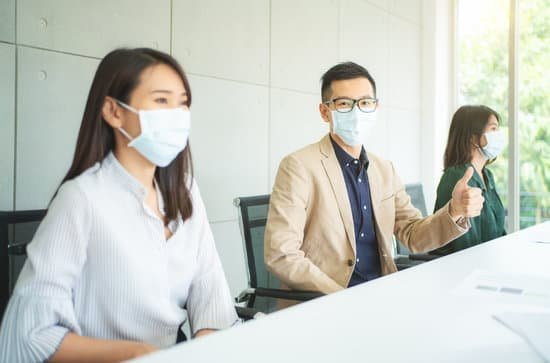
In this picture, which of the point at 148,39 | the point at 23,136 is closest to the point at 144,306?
the point at 23,136

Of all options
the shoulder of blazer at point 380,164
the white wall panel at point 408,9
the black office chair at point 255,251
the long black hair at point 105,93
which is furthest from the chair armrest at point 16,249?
the white wall panel at point 408,9

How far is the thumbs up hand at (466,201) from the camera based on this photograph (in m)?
1.85

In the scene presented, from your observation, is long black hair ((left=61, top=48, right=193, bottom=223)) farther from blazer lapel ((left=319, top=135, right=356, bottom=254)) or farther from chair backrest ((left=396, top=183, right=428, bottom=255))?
chair backrest ((left=396, top=183, right=428, bottom=255))

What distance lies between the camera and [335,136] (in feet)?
7.00

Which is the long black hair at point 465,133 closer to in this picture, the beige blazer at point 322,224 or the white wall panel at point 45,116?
the beige blazer at point 322,224

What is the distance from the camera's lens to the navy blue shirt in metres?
2.01

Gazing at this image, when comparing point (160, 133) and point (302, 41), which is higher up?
point (302, 41)

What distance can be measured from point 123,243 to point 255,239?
2.72ft

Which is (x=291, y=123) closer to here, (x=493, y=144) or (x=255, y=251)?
(x=493, y=144)

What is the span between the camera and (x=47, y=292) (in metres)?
1.05

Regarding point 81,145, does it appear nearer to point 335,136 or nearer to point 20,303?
point 20,303

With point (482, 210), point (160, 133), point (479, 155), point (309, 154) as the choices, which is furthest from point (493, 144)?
point (160, 133)

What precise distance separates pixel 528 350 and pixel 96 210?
3.05 feet

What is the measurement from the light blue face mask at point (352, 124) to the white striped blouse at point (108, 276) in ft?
3.00
